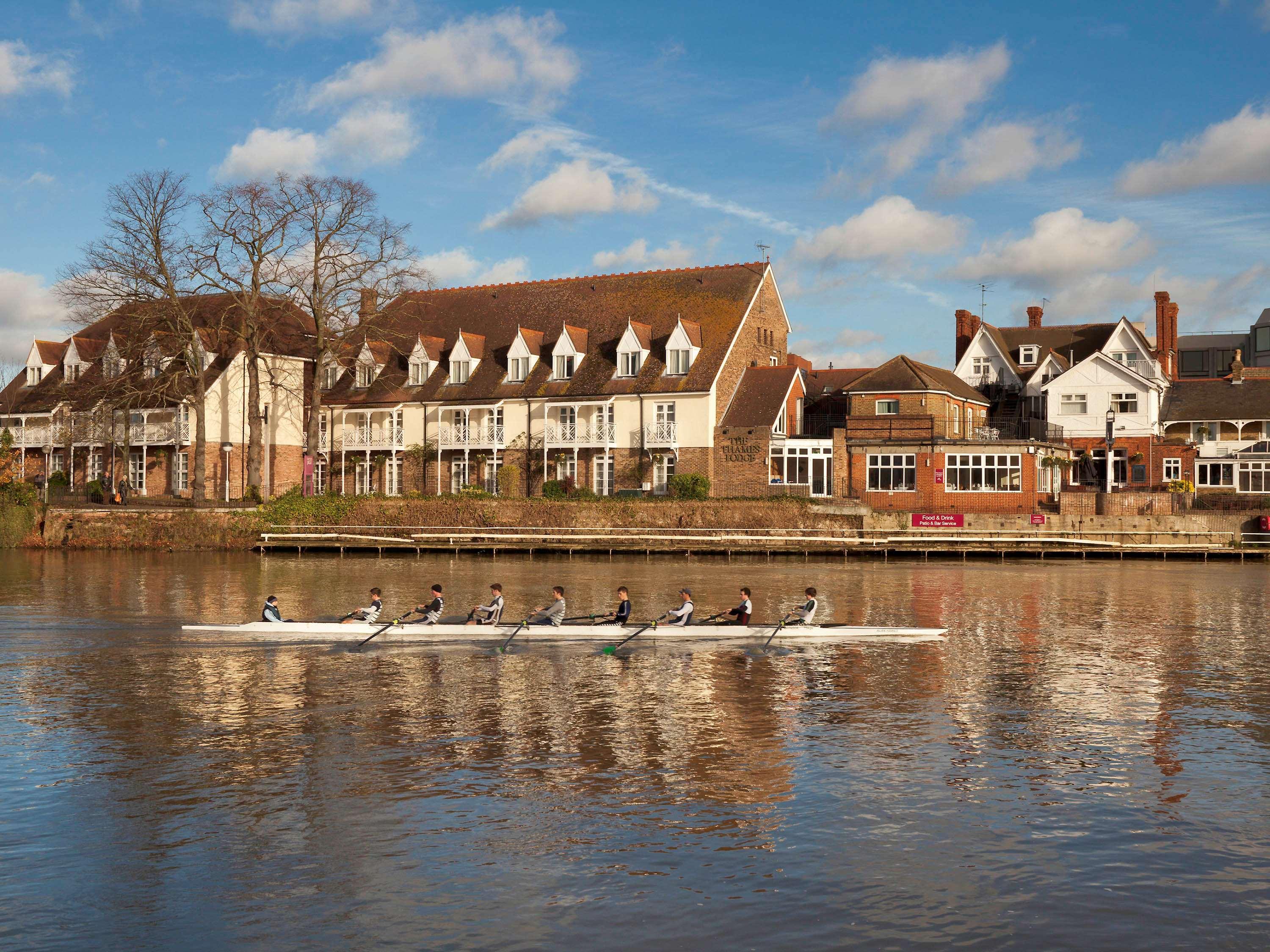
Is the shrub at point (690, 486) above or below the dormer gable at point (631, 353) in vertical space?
below

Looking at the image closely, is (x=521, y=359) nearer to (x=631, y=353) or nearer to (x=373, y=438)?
(x=631, y=353)

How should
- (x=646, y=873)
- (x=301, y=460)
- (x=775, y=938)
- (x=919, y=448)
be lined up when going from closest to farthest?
(x=775, y=938)
(x=646, y=873)
(x=919, y=448)
(x=301, y=460)

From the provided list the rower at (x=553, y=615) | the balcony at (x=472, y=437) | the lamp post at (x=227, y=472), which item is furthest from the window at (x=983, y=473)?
the lamp post at (x=227, y=472)

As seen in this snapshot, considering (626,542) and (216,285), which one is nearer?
(626,542)

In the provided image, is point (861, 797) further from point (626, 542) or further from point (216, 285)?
point (216, 285)

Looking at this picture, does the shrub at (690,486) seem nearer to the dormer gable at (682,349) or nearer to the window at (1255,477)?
the dormer gable at (682,349)

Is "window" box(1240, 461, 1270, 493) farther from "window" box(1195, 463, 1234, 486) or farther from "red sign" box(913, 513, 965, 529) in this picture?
"red sign" box(913, 513, 965, 529)

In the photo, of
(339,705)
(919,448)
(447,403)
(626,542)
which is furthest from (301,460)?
(339,705)

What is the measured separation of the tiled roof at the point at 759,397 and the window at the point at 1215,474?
22.2m

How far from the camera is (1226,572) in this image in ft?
132

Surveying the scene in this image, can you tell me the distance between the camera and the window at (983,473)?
51.0 m

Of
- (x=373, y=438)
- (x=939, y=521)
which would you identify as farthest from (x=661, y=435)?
(x=373, y=438)

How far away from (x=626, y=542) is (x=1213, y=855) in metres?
36.4

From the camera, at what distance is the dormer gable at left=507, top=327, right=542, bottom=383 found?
57.0 meters
